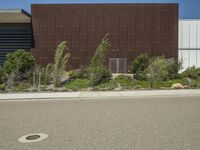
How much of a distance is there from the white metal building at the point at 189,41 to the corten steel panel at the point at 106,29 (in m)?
1.15

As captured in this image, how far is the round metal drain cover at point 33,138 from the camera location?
646 centimetres

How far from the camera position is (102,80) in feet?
71.8

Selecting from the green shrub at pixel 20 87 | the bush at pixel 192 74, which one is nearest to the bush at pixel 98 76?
the green shrub at pixel 20 87

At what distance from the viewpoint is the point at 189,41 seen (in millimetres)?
36000

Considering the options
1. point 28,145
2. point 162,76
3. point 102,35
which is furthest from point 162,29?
point 28,145

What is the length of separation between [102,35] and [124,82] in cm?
1358

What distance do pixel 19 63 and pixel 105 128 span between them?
1892cm

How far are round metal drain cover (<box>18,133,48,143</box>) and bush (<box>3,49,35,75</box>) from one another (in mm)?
17661

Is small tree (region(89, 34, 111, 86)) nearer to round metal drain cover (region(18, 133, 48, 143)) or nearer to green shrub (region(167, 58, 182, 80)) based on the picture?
green shrub (region(167, 58, 182, 80))

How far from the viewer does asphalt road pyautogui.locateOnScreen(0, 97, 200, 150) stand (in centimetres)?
598

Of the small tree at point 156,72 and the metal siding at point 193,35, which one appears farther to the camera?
the metal siding at point 193,35

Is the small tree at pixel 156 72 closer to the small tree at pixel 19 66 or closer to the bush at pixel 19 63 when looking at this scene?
the small tree at pixel 19 66

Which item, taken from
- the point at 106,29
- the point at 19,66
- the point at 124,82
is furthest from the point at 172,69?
the point at 19,66

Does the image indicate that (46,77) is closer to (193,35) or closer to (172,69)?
→ (172,69)
